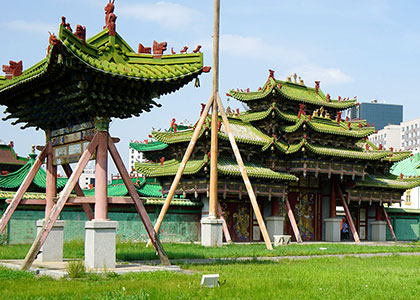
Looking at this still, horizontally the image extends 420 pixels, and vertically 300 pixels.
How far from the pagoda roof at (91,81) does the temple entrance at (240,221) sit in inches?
715

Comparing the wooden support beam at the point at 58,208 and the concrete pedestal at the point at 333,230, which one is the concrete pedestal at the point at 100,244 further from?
the concrete pedestal at the point at 333,230

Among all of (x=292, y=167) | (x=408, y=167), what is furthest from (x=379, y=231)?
(x=408, y=167)

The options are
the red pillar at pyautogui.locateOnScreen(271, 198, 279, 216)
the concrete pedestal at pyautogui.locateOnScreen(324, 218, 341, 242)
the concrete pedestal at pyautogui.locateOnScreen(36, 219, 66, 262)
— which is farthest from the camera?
the concrete pedestal at pyautogui.locateOnScreen(324, 218, 341, 242)

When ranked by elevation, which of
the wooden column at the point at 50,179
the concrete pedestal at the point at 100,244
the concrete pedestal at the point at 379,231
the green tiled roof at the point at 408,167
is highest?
the green tiled roof at the point at 408,167

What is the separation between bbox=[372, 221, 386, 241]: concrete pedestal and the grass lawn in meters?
26.4

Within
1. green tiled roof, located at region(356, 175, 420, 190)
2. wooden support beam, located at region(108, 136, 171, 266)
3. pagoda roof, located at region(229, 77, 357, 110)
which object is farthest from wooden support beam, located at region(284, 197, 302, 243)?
wooden support beam, located at region(108, 136, 171, 266)

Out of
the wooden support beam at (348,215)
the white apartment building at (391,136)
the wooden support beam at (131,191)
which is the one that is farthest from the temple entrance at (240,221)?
the white apartment building at (391,136)

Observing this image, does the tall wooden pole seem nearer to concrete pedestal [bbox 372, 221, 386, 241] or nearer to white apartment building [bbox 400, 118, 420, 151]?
concrete pedestal [bbox 372, 221, 386, 241]

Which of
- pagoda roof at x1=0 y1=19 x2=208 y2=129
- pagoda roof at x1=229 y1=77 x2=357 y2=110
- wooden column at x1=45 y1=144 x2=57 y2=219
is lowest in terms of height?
wooden column at x1=45 y1=144 x2=57 y2=219

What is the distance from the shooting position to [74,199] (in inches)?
653

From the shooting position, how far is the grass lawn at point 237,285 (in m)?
11.8

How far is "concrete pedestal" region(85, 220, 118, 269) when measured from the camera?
51.2ft

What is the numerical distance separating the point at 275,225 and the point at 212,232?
Result: 919 cm

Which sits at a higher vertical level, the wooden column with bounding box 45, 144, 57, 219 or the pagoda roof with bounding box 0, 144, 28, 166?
the pagoda roof with bounding box 0, 144, 28, 166
